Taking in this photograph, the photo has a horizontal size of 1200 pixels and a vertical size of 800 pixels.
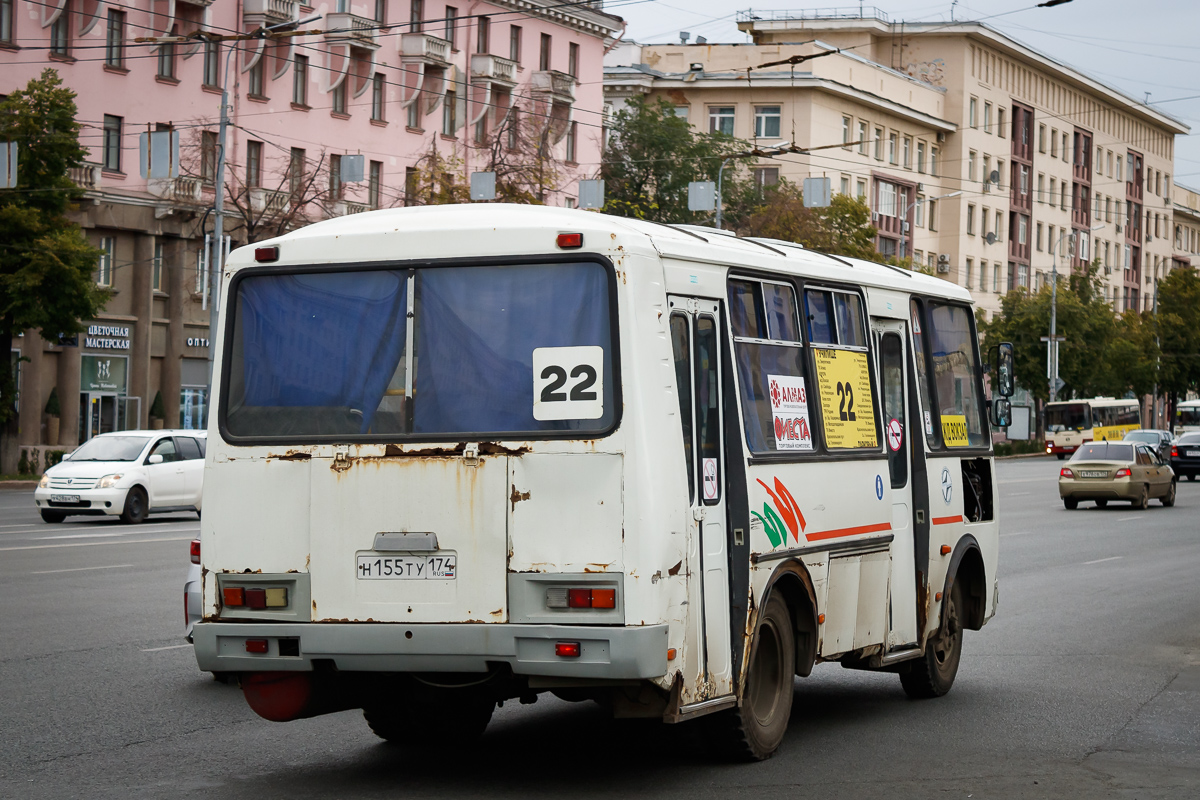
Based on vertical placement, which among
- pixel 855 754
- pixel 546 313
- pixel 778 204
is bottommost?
pixel 855 754

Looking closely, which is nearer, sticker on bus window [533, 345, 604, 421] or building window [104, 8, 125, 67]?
sticker on bus window [533, 345, 604, 421]

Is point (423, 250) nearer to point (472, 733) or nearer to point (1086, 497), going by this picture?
point (472, 733)

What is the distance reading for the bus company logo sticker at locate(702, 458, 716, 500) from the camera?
26.9ft

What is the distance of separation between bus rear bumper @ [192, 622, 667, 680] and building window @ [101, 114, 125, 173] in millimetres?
42063

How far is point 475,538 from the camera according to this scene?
7766 millimetres

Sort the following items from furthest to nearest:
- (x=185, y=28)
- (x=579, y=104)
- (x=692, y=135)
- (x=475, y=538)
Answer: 1. (x=692, y=135)
2. (x=579, y=104)
3. (x=185, y=28)
4. (x=475, y=538)

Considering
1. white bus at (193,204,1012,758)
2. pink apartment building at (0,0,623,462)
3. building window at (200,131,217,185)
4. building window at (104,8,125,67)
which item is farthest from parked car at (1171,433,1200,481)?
white bus at (193,204,1012,758)

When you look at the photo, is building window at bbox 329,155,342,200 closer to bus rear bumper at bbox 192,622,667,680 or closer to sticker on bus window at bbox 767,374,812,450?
sticker on bus window at bbox 767,374,812,450

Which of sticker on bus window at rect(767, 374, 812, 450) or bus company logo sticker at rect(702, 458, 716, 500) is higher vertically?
sticker on bus window at rect(767, 374, 812, 450)

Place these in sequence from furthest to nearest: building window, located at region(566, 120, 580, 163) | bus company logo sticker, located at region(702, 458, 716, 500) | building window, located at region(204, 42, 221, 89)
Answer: building window, located at region(566, 120, 580, 163), building window, located at region(204, 42, 221, 89), bus company logo sticker, located at region(702, 458, 716, 500)

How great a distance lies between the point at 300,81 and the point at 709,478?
4837 centimetres

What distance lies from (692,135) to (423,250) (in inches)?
2811

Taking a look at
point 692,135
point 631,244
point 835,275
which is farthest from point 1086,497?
point 692,135

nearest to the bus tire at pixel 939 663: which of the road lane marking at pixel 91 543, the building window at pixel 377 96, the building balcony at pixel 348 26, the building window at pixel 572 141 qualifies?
the road lane marking at pixel 91 543
